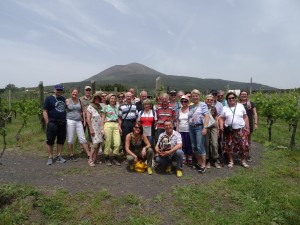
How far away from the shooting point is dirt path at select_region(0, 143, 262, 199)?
5.26 metres

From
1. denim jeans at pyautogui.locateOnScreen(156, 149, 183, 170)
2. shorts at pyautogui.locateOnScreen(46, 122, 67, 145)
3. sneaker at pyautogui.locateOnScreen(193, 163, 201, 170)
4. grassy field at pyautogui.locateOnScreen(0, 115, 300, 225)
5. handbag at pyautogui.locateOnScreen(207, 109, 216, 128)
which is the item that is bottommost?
grassy field at pyautogui.locateOnScreen(0, 115, 300, 225)

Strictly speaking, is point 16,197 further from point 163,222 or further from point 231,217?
point 231,217

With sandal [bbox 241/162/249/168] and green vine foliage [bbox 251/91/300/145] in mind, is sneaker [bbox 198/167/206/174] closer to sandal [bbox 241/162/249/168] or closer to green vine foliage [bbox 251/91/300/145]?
sandal [bbox 241/162/249/168]

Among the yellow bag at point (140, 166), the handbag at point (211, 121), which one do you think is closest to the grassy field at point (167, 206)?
the yellow bag at point (140, 166)

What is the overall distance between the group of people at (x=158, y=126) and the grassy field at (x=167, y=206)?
3.56 ft

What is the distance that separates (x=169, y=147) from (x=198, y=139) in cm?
71

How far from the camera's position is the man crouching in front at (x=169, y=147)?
5965 mm

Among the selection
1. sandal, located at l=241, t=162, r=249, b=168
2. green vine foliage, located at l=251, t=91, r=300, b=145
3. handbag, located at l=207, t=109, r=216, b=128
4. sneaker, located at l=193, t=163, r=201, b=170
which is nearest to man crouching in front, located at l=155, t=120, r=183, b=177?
sneaker, located at l=193, t=163, r=201, b=170

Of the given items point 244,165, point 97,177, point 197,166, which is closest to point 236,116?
point 244,165

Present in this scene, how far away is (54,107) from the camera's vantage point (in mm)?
6547

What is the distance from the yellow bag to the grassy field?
1230mm

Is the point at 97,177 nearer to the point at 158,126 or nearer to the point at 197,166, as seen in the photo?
the point at 158,126

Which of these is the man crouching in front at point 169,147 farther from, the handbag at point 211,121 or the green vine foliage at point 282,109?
the green vine foliage at point 282,109

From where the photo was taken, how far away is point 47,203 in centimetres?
452
